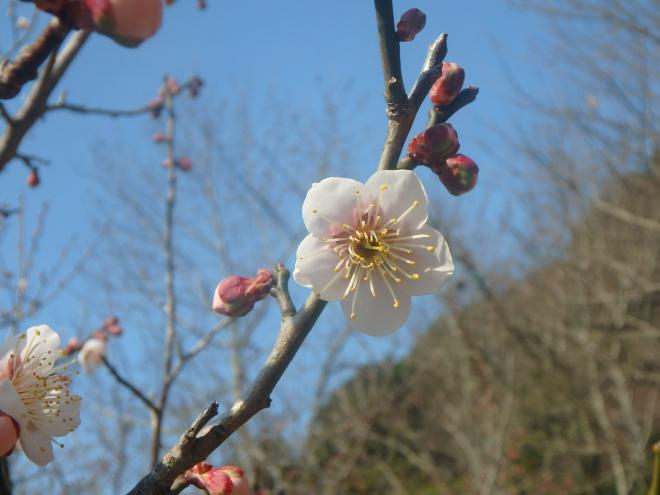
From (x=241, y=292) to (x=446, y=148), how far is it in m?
0.44

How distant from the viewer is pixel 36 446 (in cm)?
100

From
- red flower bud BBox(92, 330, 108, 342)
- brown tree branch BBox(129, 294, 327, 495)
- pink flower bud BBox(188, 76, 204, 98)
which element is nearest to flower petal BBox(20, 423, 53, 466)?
brown tree branch BBox(129, 294, 327, 495)

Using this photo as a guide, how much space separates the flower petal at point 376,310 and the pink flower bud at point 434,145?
313 mm

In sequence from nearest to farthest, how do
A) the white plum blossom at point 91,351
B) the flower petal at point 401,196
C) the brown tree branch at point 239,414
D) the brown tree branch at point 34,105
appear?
the brown tree branch at point 239,414 < the flower petal at point 401,196 < the brown tree branch at point 34,105 < the white plum blossom at point 91,351

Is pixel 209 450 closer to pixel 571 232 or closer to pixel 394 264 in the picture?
pixel 394 264

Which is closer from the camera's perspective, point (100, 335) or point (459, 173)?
point (459, 173)

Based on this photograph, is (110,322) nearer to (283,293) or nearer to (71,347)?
(71,347)

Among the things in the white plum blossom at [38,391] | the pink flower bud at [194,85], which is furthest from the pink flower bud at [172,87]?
the white plum blossom at [38,391]

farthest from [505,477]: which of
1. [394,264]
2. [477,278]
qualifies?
[394,264]

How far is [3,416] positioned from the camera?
2.87 feet

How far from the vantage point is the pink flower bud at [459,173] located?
110 centimetres

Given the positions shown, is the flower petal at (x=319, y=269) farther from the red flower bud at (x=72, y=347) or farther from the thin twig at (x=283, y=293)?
the red flower bud at (x=72, y=347)

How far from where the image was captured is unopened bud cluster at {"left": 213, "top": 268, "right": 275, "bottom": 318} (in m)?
1.15

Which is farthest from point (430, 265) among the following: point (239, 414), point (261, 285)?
point (239, 414)
